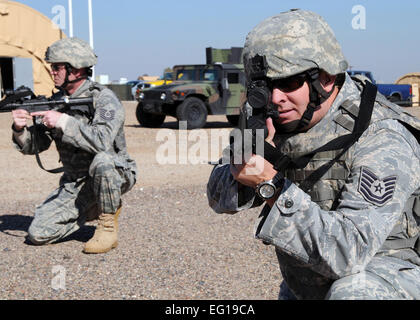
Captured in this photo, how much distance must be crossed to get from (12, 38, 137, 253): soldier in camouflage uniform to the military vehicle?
33.5 feet

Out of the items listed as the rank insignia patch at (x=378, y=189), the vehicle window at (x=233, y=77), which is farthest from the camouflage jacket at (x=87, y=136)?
the vehicle window at (x=233, y=77)

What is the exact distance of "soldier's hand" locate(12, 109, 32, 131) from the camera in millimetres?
5281

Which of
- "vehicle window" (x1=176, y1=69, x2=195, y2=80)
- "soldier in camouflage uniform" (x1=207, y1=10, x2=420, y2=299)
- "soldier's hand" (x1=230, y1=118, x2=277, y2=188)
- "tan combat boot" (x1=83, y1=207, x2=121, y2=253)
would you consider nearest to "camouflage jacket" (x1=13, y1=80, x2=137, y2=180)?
"tan combat boot" (x1=83, y1=207, x2=121, y2=253)

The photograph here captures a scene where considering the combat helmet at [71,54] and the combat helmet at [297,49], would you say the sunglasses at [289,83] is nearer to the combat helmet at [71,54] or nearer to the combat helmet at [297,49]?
the combat helmet at [297,49]

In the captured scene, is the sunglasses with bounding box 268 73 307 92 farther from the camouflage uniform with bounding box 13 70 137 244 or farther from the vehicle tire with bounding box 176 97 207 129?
the vehicle tire with bounding box 176 97 207 129

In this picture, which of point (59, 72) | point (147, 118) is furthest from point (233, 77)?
point (59, 72)

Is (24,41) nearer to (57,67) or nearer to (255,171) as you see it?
(57,67)

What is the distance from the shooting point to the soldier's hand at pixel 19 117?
5.28 metres

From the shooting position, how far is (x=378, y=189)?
6.70 feet

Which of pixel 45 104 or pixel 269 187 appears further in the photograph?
pixel 45 104

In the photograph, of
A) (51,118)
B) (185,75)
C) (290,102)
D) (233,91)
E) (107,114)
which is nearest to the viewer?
(290,102)

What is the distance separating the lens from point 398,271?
2.18m

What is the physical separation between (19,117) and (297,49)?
3587 mm
